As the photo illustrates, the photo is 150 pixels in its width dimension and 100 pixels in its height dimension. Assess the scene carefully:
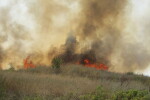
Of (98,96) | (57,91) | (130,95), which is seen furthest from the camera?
(57,91)

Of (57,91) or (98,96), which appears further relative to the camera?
(57,91)

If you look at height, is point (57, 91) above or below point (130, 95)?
above

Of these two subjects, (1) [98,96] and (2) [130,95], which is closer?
(2) [130,95]

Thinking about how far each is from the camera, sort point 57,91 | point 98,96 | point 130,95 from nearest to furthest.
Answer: point 130,95
point 98,96
point 57,91

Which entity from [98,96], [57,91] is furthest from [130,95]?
[57,91]

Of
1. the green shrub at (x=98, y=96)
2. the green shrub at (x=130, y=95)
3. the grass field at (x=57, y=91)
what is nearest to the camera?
the green shrub at (x=130, y=95)

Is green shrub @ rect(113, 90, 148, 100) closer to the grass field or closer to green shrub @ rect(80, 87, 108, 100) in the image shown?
the grass field

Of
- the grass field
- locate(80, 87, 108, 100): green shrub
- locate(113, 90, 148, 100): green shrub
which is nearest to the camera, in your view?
locate(113, 90, 148, 100): green shrub

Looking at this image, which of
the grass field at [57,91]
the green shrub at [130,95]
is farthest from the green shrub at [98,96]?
the green shrub at [130,95]

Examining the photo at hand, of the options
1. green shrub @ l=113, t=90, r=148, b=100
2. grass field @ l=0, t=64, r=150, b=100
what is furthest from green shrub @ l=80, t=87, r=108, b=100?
green shrub @ l=113, t=90, r=148, b=100

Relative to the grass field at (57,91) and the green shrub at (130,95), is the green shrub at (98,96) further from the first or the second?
the green shrub at (130,95)

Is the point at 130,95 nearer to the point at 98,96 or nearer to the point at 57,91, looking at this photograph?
the point at 98,96

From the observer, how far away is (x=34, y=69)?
80.5 feet

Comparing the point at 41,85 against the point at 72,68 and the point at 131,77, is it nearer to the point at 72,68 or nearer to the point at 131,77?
the point at 72,68
